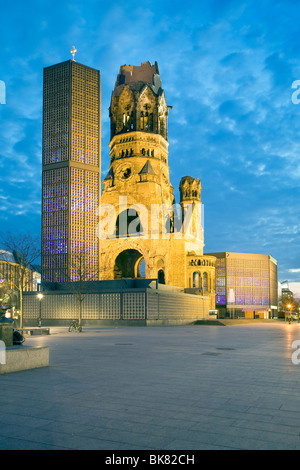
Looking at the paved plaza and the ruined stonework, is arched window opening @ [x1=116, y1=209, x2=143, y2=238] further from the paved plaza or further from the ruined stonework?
the paved plaza

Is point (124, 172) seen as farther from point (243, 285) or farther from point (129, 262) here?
point (243, 285)

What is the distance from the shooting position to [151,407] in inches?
275

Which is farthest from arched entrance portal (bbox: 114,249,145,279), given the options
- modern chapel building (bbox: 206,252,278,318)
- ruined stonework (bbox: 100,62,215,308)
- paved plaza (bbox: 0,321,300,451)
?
paved plaza (bbox: 0,321,300,451)

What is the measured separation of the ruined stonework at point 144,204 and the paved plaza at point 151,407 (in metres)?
65.8

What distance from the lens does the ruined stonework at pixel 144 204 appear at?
79.2 m

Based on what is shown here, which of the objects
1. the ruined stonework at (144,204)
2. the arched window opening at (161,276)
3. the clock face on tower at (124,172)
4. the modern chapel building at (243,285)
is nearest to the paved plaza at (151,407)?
the ruined stonework at (144,204)

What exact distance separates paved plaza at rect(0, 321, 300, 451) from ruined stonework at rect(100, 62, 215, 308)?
6576 centimetres

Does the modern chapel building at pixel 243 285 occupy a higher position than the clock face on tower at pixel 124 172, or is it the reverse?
the clock face on tower at pixel 124 172

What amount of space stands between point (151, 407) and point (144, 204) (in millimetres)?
74319

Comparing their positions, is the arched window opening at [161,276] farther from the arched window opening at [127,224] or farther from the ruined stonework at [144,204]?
the arched window opening at [127,224]

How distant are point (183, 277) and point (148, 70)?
145ft

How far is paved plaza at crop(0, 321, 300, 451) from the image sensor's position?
5219 mm

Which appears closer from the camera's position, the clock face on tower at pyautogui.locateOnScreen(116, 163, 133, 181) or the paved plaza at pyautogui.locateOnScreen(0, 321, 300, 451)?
the paved plaza at pyautogui.locateOnScreen(0, 321, 300, 451)

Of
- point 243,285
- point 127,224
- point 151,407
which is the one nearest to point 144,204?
point 127,224
